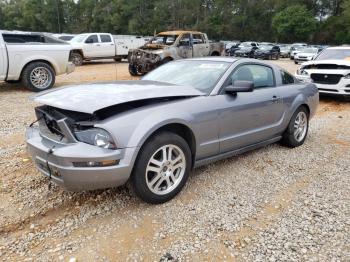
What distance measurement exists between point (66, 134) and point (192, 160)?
1.37 metres

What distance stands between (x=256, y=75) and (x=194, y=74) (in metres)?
0.91

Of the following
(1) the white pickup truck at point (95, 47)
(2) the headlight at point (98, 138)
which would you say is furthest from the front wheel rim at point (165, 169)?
(1) the white pickup truck at point (95, 47)

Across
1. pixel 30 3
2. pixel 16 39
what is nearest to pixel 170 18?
pixel 30 3

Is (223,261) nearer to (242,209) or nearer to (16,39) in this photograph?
(242,209)

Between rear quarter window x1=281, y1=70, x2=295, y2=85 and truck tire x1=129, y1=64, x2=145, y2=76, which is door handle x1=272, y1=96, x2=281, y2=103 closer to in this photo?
rear quarter window x1=281, y1=70, x2=295, y2=85

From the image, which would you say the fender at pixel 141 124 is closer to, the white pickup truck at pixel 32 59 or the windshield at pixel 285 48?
the white pickup truck at pixel 32 59

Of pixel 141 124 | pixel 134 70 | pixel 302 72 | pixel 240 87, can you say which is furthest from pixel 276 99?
pixel 134 70

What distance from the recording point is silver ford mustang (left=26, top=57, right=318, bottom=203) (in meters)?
2.90

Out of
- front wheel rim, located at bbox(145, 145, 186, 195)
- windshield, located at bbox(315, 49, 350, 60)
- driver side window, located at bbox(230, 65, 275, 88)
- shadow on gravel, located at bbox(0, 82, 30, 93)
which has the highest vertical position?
windshield, located at bbox(315, 49, 350, 60)

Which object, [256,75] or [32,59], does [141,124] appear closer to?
[256,75]

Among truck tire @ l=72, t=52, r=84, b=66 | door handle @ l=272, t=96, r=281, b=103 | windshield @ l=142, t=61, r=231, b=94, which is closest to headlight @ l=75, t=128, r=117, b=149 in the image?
windshield @ l=142, t=61, r=231, b=94

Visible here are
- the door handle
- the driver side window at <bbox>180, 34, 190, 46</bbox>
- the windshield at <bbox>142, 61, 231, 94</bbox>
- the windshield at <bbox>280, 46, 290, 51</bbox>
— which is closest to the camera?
the windshield at <bbox>142, 61, 231, 94</bbox>

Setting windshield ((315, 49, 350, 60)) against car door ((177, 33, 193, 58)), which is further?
car door ((177, 33, 193, 58))

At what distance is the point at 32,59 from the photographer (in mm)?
8875
